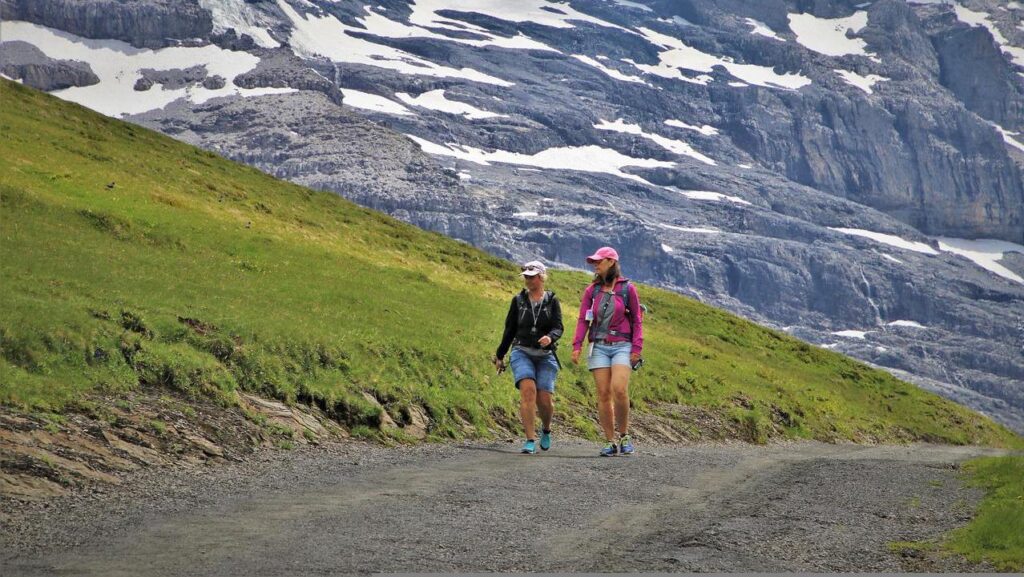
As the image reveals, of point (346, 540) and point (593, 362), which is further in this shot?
point (593, 362)

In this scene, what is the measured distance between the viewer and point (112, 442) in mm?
18109

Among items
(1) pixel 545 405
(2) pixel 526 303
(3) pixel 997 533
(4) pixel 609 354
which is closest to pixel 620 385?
(4) pixel 609 354

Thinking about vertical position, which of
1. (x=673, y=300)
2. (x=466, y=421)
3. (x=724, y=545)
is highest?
(x=724, y=545)

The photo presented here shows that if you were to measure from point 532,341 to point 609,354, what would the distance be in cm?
147

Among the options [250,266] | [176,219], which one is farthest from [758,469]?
[176,219]

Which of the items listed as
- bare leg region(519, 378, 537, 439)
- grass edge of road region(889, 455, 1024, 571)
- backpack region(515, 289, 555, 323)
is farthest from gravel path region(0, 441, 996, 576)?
backpack region(515, 289, 555, 323)

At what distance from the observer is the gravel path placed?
1217cm

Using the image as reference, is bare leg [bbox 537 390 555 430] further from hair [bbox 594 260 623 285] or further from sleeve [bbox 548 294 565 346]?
hair [bbox 594 260 623 285]

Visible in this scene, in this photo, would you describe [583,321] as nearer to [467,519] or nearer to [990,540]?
[467,519]

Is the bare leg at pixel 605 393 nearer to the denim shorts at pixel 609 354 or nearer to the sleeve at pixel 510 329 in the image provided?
the denim shorts at pixel 609 354

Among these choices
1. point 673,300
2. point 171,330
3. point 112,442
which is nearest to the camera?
point 112,442

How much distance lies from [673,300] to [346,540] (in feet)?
202

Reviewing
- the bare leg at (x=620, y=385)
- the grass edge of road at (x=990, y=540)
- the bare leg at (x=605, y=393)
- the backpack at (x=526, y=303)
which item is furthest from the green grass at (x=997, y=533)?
the backpack at (x=526, y=303)

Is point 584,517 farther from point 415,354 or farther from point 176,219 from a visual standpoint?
point 176,219
